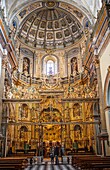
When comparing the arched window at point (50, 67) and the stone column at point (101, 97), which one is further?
the arched window at point (50, 67)

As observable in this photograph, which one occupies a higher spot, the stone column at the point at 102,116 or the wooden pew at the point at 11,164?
the stone column at the point at 102,116

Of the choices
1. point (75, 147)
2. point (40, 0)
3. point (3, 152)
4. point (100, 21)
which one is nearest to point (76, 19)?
point (40, 0)

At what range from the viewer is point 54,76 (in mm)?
28719

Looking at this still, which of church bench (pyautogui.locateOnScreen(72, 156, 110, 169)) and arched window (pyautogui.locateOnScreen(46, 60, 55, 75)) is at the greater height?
arched window (pyautogui.locateOnScreen(46, 60, 55, 75))

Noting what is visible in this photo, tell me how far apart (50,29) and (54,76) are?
7.10 m

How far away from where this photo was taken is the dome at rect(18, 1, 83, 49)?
91.5ft

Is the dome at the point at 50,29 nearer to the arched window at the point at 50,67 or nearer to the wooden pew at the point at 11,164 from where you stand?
the arched window at the point at 50,67

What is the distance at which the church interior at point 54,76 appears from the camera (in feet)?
57.1

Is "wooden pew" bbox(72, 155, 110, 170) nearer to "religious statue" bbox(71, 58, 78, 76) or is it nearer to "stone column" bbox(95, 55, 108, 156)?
"stone column" bbox(95, 55, 108, 156)

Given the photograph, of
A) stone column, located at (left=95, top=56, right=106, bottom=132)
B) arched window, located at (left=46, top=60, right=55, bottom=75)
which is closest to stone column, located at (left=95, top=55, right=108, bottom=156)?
stone column, located at (left=95, top=56, right=106, bottom=132)

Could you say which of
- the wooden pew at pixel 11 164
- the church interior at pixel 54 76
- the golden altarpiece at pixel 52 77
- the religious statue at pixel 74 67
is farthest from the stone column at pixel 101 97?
the religious statue at pixel 74 67

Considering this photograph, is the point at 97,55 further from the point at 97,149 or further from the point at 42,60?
the point at 42,60

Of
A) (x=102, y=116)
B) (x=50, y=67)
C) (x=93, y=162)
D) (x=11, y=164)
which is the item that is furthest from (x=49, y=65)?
(x=11, y=164)

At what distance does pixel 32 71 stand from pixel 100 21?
1489cm
